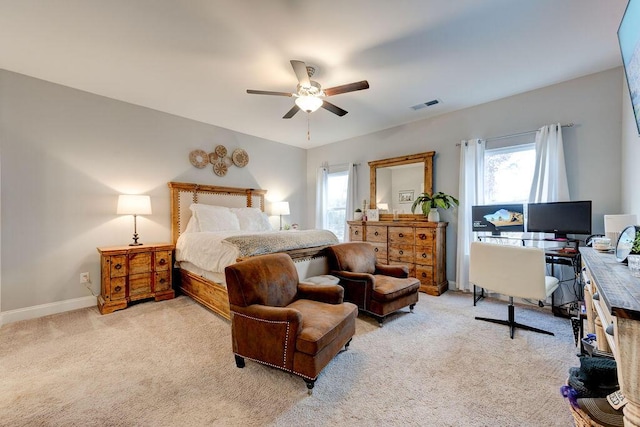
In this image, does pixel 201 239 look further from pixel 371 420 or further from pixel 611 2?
pixel 611 2

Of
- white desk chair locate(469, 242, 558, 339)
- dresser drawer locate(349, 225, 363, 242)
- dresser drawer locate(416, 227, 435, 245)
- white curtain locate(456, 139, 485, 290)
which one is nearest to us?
white desk chair locate(469, 242, 558, 339)

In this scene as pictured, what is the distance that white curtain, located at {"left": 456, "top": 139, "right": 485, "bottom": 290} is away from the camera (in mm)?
3881

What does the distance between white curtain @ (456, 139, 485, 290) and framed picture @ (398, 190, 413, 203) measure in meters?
0.84

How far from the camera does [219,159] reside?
4.82m

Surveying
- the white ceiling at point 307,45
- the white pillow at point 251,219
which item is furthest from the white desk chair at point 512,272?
the white pillow at point 251,219

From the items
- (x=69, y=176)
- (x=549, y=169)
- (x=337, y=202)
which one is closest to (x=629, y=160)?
(x=549, y=169)

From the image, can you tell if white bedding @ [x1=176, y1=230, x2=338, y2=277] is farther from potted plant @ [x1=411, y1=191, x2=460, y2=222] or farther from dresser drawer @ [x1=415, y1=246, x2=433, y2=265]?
potted plant @ [x1=411, y1=191, x2=460, y2=222]

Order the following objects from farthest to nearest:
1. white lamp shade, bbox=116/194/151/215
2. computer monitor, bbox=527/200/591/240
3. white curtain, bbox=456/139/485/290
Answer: white curtain, bbox=456/139/485/290
white lamp shade, bbox=116/194/151/215
computer monitor, bbox=527/200/591/240

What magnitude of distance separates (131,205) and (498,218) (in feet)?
16.1

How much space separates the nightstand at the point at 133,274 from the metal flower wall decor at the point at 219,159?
1575mm

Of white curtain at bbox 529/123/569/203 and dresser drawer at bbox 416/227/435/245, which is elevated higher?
white curtain at bbox 529/123/569/203

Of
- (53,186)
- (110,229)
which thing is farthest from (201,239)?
(53,186)

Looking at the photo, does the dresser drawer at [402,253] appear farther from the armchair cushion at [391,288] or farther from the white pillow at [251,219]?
the white pillow at [251,219]

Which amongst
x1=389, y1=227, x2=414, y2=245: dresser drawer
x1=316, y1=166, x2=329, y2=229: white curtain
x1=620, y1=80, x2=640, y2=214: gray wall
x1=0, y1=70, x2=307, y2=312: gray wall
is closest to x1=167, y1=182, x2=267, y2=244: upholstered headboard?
x1=0, y1=70, x2=307, y2=312: gray wall
